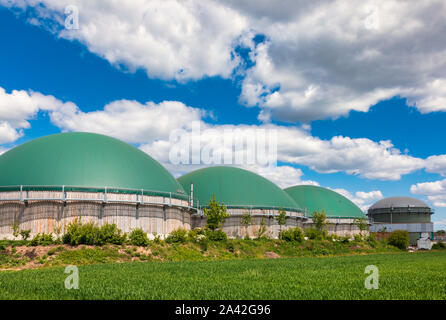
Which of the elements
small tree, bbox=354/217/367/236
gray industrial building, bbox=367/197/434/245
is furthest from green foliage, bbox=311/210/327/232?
gray industrial building, bbox=367/197/434/245

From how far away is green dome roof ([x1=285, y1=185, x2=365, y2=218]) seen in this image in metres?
84.1

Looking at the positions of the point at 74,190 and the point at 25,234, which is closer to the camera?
the point at 25,234

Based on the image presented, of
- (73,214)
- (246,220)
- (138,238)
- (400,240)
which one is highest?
(73,214)

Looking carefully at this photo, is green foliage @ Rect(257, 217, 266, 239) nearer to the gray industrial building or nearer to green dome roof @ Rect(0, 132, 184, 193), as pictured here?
green dome roof @ Rect(0, 132, 184, 193)

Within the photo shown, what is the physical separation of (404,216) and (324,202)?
130ft

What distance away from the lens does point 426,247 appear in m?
84.9

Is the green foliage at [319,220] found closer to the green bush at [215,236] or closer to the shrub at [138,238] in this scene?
the green bush at [215,236]

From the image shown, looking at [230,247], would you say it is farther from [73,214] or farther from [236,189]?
[73,214]

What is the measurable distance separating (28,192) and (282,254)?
31.8m

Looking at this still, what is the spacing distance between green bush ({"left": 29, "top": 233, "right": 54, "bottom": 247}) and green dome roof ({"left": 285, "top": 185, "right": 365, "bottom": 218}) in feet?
180

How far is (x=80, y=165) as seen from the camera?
43094mm

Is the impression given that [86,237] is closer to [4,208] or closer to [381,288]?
[4,208]

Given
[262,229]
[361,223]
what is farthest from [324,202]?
[262,229]
